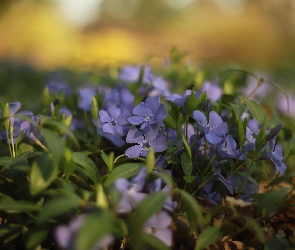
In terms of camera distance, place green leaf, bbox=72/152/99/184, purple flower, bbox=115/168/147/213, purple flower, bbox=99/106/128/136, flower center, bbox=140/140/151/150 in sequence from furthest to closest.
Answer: purple flower, bbox=99/106/128/136 < flower center, bbox=140/140/151/150 < green leaf, bbox=72/152/99/184 < purple flower, bbox=115/168/147/213

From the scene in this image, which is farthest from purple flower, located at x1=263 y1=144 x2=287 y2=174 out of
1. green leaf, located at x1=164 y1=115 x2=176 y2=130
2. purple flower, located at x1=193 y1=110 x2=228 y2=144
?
green leaf, located at x1=164 y1=115 x2=176 y2=130

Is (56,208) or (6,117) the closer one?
(56,208)

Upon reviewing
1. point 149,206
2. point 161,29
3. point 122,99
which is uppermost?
point 149,206

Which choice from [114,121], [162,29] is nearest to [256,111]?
[114,121]

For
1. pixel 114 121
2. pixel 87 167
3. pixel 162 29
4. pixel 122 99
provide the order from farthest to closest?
pixel 162 29
pixel 122 99
pixel 114 121
pixel 87 167

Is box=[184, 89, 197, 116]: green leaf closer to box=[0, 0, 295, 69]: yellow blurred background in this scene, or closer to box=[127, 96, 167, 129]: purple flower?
box=[127, 96, 167, 129]: purple flower

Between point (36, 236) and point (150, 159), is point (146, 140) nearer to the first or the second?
point (150, 159)
